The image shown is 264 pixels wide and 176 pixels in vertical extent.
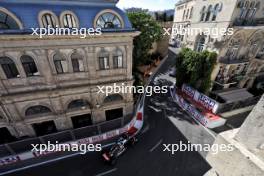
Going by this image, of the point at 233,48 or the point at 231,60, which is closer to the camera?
the point at 233,48

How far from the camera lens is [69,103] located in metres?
17.0

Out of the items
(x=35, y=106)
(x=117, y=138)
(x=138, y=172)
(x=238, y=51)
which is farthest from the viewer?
(x=238, y=51)

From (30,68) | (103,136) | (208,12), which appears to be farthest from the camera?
(208,12)

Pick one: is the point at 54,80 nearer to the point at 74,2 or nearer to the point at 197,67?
the point at 74,2

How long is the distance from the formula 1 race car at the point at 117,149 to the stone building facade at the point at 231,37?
1777cm

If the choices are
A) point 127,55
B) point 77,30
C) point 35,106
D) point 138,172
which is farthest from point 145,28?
point 138,172

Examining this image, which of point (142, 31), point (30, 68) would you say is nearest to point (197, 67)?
point (142, 31)

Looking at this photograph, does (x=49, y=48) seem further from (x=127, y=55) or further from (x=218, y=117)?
(x=218, y=117)

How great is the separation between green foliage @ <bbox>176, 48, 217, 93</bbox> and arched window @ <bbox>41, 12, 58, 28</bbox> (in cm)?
1917

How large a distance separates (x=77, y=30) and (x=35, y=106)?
31.4 ft

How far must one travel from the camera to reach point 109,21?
14.6 m

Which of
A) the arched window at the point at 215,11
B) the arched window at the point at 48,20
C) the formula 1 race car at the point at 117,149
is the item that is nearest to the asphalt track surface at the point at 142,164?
the formula 1 race car at the point at 117,149

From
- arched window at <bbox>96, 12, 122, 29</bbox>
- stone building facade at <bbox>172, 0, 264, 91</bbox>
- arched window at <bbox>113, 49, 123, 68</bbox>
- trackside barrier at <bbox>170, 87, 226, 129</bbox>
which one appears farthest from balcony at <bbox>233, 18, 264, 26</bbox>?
arched window at <bbox>113, 49, 123, 68</bbox>

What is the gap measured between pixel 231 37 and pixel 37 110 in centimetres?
2742
